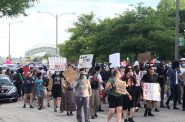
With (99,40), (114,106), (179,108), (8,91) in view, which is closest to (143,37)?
(99,40)

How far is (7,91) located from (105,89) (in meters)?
11.9

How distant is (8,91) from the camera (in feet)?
80.8

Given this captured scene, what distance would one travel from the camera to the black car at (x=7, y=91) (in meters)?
24.4

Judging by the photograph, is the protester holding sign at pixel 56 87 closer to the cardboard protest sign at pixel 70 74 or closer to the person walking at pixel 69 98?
the person walking at pixel 69 98

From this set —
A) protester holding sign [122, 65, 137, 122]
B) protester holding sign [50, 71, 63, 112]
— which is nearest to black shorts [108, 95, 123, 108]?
protester holding sign [122, 65, 137, 122]

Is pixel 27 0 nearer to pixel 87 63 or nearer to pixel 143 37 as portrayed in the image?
pixel 87 63

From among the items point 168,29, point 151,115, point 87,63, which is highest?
point 168,29

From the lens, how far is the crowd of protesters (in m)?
13.6

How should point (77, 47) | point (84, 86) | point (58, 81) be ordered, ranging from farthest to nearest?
point (77, 47)
point (58, 81)
point (84, 86)

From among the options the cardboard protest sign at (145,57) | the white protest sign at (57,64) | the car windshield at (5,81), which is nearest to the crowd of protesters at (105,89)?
the white protest sign at (57,64)

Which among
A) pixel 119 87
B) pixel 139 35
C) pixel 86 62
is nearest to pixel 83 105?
pixel 119 87

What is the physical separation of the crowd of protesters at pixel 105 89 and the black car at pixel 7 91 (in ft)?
5.40

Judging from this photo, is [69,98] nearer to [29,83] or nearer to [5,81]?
[29,83]

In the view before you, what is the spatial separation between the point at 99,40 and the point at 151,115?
22.9 metres
